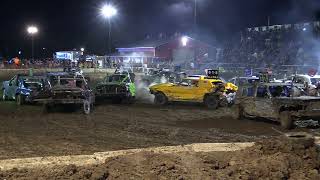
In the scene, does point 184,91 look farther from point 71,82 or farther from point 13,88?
point 13,88

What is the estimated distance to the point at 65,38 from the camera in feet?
400

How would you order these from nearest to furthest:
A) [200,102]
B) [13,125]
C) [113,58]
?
[13,125] < [200,102] < [113,58]

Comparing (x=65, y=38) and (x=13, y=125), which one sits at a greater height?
(x=65, y=38)

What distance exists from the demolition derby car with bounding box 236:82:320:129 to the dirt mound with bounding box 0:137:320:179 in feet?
19.6

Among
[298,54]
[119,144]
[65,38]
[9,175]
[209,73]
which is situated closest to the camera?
[9,175]

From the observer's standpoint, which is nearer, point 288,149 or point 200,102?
point 288,149

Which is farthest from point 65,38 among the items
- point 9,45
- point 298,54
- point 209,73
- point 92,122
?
point 92,122

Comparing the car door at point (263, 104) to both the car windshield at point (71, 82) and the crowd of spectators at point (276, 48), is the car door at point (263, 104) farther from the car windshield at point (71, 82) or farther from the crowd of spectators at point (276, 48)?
the crowd of spectators at point (276, 48)

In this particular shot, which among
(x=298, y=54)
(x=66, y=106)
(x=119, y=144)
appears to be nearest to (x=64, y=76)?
(x=66, y=106)

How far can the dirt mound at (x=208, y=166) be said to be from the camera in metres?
7.58

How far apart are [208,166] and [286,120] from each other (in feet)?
23.4

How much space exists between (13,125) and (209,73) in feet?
48.0

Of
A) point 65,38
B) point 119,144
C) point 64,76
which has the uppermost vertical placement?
point 65,38

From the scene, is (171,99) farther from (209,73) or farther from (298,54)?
(298,54)
